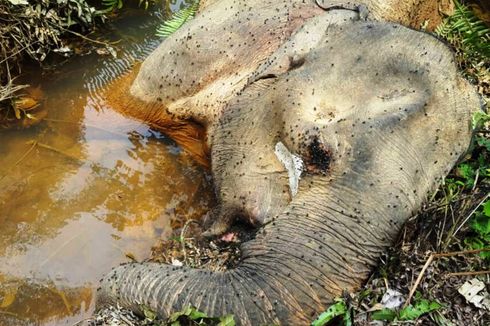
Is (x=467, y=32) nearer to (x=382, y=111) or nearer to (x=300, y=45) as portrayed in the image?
(x=300, y=45)

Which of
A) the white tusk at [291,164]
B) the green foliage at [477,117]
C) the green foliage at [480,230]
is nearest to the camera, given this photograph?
the green foliage at [480,230]

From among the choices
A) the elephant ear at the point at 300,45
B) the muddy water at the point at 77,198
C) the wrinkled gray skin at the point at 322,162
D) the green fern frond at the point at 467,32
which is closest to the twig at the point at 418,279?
the wrinkled gray skin at the point at 322,162

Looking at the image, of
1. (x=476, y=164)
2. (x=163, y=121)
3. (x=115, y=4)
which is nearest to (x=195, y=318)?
(x=476, y=164)

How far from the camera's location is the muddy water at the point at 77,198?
166 inches

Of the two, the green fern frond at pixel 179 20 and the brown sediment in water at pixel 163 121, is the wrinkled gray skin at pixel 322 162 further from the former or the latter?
the green fern frond at pixel 179 20

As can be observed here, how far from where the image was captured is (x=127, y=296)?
359 cm

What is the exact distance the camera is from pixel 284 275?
321 cm

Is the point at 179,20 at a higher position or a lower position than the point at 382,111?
lower

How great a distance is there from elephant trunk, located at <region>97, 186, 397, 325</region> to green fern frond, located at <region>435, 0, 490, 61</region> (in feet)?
6.86

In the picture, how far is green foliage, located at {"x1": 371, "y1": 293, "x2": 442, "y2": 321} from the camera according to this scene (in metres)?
3.16

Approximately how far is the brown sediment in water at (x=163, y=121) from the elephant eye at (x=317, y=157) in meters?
1.37

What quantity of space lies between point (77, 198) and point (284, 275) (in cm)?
214

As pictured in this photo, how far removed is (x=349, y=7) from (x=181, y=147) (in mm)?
1666

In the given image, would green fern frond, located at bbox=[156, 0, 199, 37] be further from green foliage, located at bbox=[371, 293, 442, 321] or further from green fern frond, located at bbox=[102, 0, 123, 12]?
green foliage, located at bbox=[371, 293, 442, 321]
